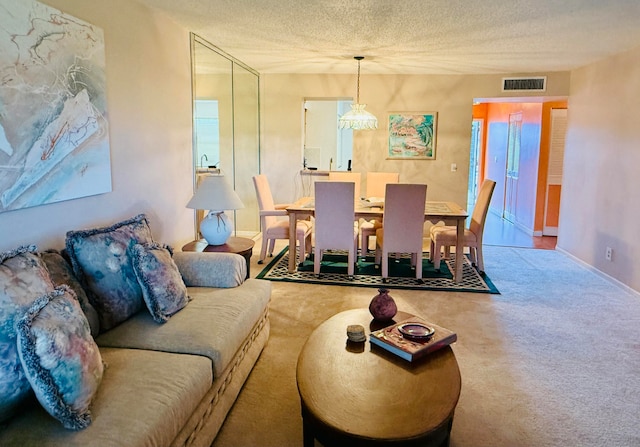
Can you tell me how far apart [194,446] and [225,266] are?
4.11 feet

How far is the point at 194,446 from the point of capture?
Answer: 6.18 ft

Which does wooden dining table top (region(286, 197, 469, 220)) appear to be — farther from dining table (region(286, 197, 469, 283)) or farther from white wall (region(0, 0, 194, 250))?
white wall (region(0, 0, 194, 250))

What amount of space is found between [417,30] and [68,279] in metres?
3.44

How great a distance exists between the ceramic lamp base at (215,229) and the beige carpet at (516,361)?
79 cm

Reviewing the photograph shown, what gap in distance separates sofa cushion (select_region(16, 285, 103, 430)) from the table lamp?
1.87 m

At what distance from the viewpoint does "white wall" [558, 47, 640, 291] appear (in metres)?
4.47

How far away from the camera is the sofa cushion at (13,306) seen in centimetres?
153

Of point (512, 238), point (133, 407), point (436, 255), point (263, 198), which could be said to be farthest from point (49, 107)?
point (512, 238)

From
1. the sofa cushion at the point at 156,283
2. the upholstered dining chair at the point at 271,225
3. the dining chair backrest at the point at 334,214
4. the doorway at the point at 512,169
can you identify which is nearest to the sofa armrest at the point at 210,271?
the sofa cushion at the point at 156,283

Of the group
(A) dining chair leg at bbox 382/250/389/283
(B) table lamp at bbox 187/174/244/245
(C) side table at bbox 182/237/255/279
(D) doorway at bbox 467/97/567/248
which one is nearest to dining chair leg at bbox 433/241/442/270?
(A) dining chair leg at bbox 382/250/389/283

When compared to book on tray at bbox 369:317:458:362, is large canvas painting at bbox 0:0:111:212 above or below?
above

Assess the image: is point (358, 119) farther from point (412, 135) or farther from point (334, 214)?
point (412, 135)

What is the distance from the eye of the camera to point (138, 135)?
11.1 feet

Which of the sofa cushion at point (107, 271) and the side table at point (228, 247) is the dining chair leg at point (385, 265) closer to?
the side table at point (228, 247)
